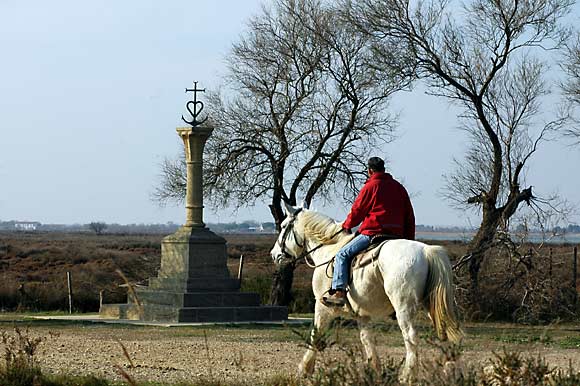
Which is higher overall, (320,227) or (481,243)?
(320,227)

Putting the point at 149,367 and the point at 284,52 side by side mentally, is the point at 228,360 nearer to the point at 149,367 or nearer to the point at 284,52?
the point at 149,367

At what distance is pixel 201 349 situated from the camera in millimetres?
17422

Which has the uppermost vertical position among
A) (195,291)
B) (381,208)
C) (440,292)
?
(381,208)

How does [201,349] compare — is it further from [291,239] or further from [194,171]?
[194,171]

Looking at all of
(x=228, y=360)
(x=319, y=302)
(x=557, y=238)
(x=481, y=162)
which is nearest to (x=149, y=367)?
(x=228, y=360)

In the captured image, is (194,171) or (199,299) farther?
(194,171)

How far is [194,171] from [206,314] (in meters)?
3.91

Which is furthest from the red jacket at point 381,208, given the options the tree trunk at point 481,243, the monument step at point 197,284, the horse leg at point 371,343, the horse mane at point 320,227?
the tree trunk at point 481,243

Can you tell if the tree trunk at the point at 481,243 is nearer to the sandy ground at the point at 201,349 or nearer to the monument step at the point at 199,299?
the sandy ground at the point at 201,349

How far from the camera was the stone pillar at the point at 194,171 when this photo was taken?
2730cm

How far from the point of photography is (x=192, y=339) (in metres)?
19.8

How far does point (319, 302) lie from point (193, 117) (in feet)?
48.7

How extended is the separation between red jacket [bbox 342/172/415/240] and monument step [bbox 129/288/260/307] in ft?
40.9

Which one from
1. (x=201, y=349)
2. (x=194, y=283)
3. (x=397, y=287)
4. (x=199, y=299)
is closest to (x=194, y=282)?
(x=194, y=283)
